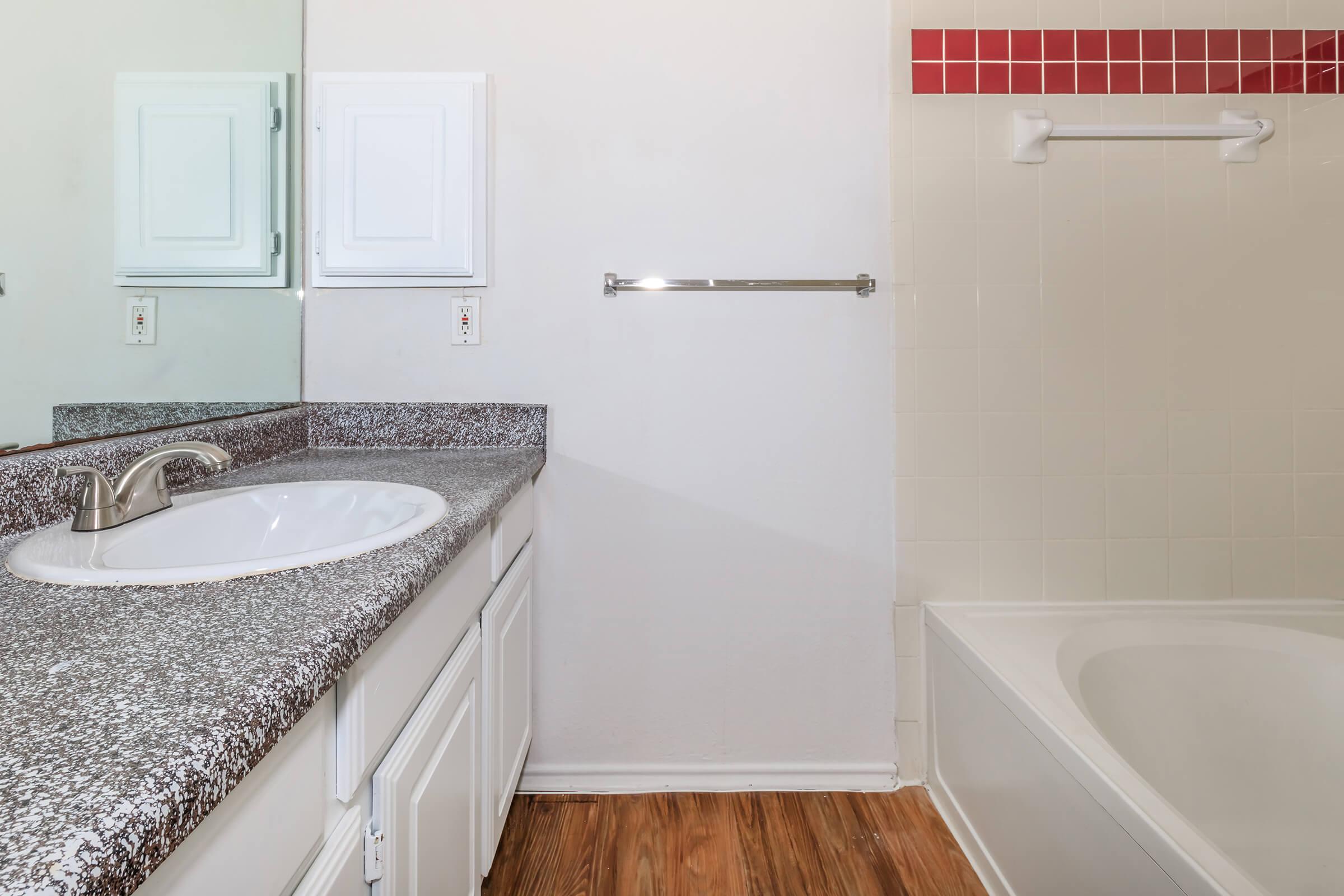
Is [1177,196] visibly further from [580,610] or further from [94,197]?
[94,197]

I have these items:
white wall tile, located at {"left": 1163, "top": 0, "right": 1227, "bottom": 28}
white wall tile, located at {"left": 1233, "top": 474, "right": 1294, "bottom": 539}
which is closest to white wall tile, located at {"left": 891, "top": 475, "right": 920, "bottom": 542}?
white wall tile, located at {"left": 1233, "top": 474, "right": 1294, "bottom": 539}

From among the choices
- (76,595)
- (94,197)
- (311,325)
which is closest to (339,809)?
(76,595)

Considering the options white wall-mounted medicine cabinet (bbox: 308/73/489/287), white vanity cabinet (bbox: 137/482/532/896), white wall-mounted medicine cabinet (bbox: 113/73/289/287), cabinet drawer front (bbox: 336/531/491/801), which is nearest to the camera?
white vanity cabinet (bbox: 137/482/532/896)

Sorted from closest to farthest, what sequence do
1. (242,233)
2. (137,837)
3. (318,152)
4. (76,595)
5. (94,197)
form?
(137,837) < (76,595) < (94,197) < (242,233) < (318,152)

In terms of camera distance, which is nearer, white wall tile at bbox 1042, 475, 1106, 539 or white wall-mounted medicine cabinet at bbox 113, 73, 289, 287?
white wall-mounted medicine cabinet at bbox 113, 73, 289, 287

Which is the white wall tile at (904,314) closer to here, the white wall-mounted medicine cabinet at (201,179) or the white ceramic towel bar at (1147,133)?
the white ceramic towel bar at (1147,133)

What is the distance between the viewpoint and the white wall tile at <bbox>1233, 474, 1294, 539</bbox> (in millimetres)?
1620

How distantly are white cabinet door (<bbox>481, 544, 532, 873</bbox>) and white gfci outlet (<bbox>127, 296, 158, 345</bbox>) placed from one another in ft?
2.25

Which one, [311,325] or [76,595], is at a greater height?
[311,325]

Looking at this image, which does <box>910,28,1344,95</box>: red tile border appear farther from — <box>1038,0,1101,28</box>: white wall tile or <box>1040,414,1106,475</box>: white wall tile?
<box>1040,414,1106,475</box>: white wall tile

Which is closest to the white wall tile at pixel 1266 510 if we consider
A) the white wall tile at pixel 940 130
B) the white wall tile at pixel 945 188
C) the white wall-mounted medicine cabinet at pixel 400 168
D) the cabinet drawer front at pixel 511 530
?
the white wall tile at pixel 945 188

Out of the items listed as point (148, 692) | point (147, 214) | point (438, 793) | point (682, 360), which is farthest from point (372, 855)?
point (682, 360)

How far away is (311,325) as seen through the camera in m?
1.61

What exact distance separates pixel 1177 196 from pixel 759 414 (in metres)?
1.09
